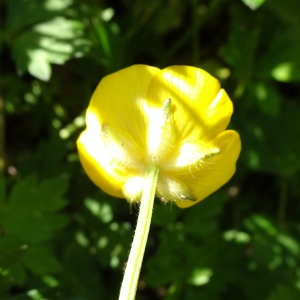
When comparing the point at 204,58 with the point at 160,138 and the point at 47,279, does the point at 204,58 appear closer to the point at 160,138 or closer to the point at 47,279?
the point at 47,279

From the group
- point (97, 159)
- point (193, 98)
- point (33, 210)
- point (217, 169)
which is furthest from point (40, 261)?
point (193, 98)

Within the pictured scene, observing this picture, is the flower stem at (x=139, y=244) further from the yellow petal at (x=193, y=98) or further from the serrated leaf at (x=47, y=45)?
the serrated leaf at (x=47, y=45)

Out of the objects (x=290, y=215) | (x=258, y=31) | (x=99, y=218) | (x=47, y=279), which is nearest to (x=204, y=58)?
(x=258, y=31)

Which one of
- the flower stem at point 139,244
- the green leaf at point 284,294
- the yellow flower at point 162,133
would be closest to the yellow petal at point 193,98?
the yellow flower at point 162,133

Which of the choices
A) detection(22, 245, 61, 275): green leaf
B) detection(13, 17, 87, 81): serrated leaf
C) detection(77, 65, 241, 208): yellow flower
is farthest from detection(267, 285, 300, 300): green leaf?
detection(13, 17, 87, 81): serrated leaf

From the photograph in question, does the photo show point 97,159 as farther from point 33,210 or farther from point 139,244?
point 33,210

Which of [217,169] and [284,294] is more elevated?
[217,169]
